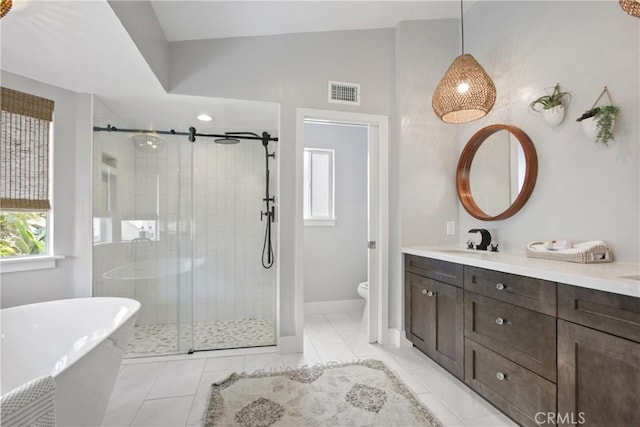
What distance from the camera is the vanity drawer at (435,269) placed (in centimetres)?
207

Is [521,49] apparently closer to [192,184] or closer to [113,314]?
[192,184]

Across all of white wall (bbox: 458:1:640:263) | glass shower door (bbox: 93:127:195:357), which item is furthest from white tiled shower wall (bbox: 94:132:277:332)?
white wall (bbox: 458:1:640:263)

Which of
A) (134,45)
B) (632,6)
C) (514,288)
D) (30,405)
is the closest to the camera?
(30,405)

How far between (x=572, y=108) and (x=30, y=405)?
291 cm

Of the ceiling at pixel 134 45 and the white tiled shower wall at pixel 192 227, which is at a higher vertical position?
the ceiling at pixel 134 45

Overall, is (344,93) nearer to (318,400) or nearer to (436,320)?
(436,320)

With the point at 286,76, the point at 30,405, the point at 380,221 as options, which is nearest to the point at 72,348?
the point at 30,405

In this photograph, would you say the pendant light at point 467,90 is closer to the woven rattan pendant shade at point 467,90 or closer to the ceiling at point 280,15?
the woven rattan pendant shade at point 467,90

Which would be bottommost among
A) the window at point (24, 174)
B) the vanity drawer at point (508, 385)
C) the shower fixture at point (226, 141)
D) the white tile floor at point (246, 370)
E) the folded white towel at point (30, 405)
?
the white tile floor at point (246, 370)

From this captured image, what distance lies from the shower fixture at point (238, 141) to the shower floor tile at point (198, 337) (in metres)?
0.66

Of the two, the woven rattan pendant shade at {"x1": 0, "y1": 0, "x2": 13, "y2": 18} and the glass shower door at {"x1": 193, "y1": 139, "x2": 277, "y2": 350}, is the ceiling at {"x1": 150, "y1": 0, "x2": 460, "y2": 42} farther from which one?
the woven rattan pendant shade at {"x1": 0, "y1": 0, "x2": 13, "y2": 18}

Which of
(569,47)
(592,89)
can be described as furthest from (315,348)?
(569,47)

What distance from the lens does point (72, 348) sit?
1834 mm

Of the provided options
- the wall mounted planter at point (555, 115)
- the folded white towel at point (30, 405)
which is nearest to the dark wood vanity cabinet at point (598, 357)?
the wall mounted planter at point (555, 115)
